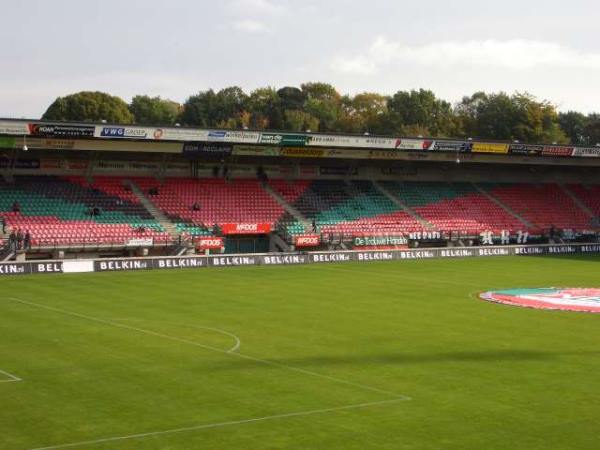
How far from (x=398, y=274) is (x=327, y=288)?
8239 mm

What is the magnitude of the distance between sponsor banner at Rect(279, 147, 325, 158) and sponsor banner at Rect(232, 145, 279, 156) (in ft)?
2.09

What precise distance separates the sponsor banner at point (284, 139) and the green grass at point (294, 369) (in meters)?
22.8

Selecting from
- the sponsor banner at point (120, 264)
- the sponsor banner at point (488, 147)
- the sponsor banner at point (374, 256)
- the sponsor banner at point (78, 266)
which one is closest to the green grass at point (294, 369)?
the sponsor banner at point (78, 266)

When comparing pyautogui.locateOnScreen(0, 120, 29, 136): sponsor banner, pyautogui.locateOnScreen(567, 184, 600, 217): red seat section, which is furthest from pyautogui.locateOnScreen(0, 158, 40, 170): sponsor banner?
pyautogui.locateOnScreen(567, 184, 600, 217): red seat section

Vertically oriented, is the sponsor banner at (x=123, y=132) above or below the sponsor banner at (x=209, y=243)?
above

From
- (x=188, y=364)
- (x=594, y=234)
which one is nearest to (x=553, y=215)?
(x=594, y=234)

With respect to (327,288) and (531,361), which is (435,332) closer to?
(531,361)

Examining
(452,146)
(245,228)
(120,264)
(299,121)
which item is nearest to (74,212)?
(120,264)

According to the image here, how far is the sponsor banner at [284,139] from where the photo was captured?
59688 millimetres

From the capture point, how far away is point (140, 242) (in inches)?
2100

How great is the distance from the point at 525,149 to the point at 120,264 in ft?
120

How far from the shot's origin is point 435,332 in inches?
1058

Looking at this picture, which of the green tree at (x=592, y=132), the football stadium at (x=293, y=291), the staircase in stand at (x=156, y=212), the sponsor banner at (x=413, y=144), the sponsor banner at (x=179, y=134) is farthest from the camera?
the green tree at (x=592, y=132)

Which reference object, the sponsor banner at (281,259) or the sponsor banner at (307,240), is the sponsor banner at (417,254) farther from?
the sponsor banner at (281,259)
